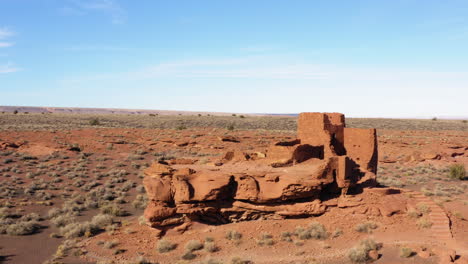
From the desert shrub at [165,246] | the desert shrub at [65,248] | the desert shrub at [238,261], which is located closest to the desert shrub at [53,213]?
the desert shrub at [65,248]

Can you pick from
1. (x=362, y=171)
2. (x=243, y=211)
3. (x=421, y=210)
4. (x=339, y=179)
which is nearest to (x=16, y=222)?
(x=243, y=211)

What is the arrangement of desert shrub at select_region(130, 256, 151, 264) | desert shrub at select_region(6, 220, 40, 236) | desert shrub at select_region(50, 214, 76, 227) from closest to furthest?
1. desert shrub at select_region(130, 256, 151, 264)
2. desert shrub at select_region(6, 220, 40, 236)
3. desert shrub at select_region(50, 214, 76, 227)

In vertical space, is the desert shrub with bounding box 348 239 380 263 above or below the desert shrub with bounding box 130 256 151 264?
above

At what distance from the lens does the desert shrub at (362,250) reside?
A: 10109 millimetres

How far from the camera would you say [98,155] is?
98.9 ft

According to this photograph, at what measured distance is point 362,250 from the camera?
1035 cm

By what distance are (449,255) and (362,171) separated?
4917 mm

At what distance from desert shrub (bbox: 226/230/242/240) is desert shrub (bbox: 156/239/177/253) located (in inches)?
77.4

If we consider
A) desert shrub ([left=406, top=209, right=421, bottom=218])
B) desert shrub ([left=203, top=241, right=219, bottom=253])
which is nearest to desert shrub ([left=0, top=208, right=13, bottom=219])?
desert shrub ([left=203, top=241, right=219, bottom=253])

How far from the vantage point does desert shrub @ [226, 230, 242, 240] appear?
38.4 feet

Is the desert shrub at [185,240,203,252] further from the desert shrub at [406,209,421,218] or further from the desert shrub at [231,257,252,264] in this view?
the desert shrub at [406,209,421,218]

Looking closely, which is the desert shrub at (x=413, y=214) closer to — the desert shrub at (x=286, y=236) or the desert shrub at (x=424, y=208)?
the desert shrub at (x=424, y=208)

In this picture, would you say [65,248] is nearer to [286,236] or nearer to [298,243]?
[286,236]

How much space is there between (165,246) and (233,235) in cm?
245
